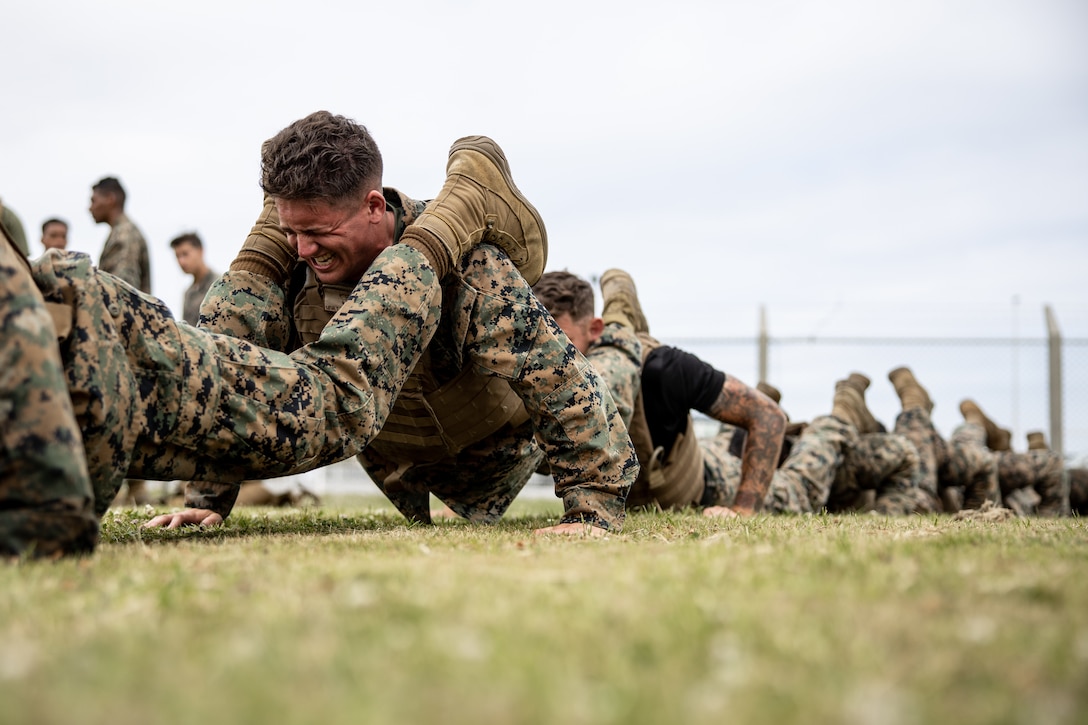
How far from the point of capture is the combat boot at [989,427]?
11969mm

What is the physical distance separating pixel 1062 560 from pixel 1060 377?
11151 mm

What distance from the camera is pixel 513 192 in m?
3.94

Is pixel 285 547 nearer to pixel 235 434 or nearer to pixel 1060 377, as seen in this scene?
pixel 235 434

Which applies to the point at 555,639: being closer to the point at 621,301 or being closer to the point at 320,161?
the point at 320,161

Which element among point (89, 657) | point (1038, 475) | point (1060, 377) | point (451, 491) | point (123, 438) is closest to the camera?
point (89, 657)

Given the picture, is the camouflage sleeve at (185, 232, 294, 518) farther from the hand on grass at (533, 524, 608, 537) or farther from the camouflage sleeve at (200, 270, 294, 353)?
the hand on grass at (533, 524, 608, 537)

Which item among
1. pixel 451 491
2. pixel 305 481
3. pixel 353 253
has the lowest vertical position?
pixel 305 481

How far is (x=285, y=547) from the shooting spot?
2980 mm

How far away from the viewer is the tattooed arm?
19.2 ft

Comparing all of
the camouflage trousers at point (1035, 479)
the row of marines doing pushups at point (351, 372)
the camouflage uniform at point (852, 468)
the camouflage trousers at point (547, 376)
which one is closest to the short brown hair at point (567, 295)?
the row of marines doing pushups at point (351, 372)

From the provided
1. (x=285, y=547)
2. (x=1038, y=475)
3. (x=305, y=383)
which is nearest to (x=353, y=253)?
(x=305, y=383)

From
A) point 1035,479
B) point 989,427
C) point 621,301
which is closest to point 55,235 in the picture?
point 621,301

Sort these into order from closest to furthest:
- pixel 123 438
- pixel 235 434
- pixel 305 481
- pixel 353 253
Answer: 1. pixel 123 438
2. pixel 235 434
3. pixel 353 253
4. pixel 305 481

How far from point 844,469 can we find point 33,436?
7.52 m
